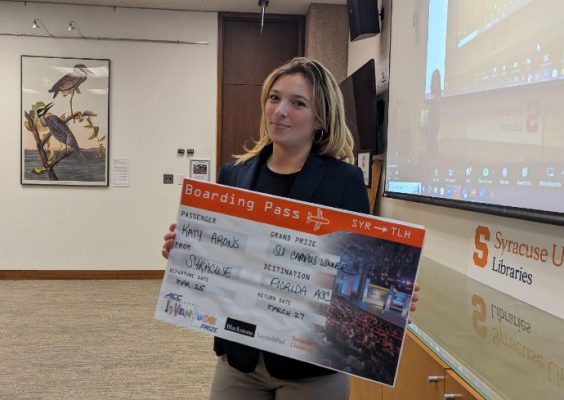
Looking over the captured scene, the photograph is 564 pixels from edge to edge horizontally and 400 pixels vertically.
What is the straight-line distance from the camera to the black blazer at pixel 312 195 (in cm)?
115

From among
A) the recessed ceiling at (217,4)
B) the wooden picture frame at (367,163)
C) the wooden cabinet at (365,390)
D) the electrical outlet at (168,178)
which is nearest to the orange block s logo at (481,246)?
the wooden cabinet at (365,390)

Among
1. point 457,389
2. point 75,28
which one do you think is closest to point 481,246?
point 457,389

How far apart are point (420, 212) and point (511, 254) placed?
98cm

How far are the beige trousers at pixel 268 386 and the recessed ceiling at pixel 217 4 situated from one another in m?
4.47

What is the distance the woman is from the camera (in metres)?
1.17

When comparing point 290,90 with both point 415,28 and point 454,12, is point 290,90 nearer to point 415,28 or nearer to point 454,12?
point 454,12

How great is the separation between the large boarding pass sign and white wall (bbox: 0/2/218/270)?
4.36 meters

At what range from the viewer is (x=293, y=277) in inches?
43.8

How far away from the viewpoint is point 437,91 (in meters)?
2.58

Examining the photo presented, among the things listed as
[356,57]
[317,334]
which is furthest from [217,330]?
[356,57]

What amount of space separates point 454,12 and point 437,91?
405 millimetres

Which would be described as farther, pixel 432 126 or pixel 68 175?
pixel 68 175

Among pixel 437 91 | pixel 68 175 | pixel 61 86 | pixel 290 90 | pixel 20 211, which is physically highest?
pixel 61 86

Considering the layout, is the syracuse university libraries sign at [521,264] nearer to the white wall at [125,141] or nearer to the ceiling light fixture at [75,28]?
the white wall at [125,141]
